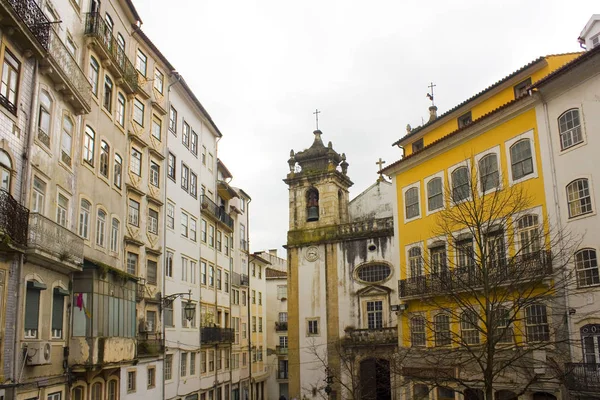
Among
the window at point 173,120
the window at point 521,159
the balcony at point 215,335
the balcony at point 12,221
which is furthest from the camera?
the balcony at point 215,335

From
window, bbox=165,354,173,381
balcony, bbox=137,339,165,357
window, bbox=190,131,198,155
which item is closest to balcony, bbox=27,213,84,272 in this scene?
balcony, bbox=137,339,165,357

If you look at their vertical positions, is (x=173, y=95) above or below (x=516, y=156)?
above

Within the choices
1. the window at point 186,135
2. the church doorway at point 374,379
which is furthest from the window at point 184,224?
the church doorway at point 374,379

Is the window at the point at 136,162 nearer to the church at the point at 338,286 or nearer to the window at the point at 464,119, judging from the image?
the window at the point at 464,119

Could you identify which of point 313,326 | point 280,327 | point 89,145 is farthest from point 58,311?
point 280,327

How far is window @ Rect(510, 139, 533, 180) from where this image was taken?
72.7 ft

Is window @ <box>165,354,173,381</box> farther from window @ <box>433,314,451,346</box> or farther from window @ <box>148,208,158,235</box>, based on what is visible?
window @ <box>433,314,451,346</box>

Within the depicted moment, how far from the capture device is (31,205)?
1506 cm

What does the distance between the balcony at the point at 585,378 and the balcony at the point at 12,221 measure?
15.1 metres

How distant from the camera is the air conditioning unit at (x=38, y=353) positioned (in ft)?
48.6

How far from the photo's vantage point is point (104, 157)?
21.4 metres

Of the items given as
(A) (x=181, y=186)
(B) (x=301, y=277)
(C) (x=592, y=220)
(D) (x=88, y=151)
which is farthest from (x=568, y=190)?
(B) (x=301, y=277)

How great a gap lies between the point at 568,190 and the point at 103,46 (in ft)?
53.5

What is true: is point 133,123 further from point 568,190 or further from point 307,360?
point 307,360
